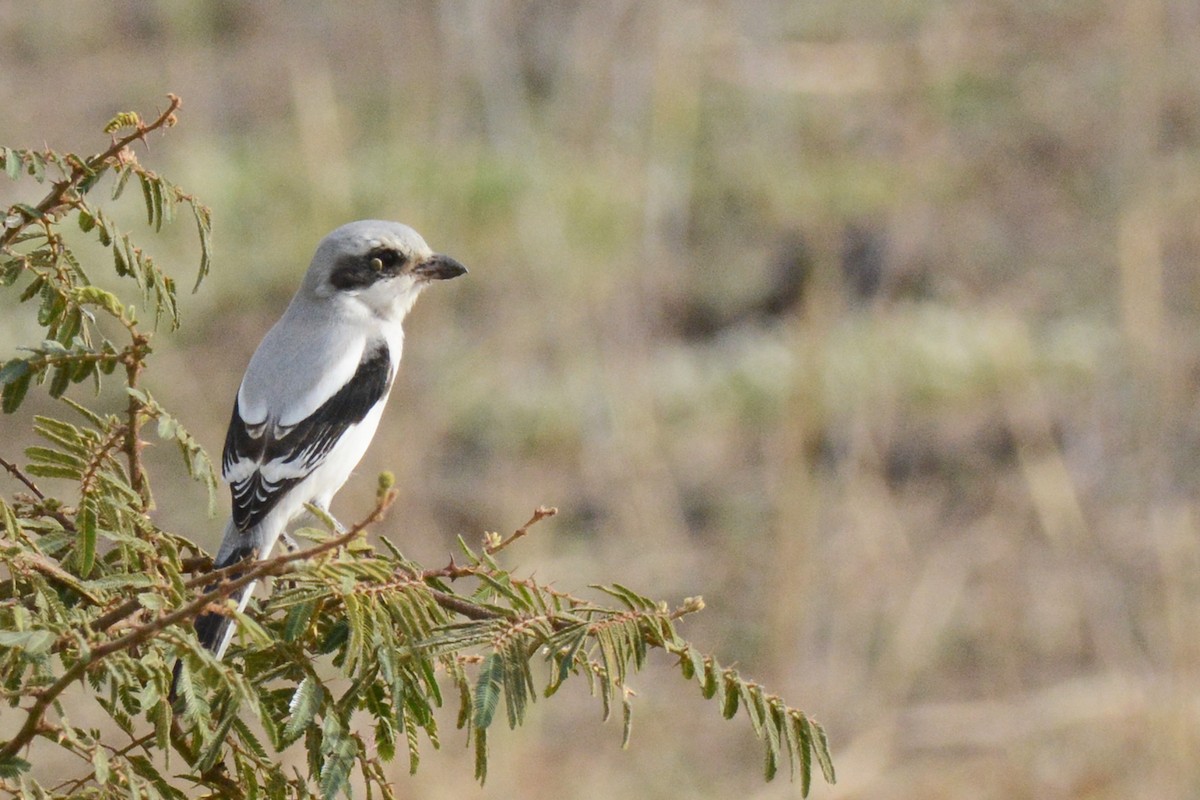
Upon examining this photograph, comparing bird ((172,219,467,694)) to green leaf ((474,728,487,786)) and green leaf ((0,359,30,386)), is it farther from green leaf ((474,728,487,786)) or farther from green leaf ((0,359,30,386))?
green leaf ((474,728,487,786))

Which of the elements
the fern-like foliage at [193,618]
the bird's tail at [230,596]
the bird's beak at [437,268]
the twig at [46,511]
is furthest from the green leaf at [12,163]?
the bird's beak at [437,268]

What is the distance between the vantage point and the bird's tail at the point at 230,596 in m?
1.95

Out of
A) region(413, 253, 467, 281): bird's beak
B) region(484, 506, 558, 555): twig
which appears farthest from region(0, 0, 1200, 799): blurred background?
region(484, 506, 558, 555): twig

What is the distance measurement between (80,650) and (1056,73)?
35.7 ft

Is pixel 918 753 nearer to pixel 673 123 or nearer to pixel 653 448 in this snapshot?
pixel 653 448

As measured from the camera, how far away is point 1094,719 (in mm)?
6379

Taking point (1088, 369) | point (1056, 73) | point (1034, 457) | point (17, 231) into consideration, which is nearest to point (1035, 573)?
point (1034, 457)

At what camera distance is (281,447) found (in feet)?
10.2

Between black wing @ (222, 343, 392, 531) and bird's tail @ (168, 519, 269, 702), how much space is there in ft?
0.13

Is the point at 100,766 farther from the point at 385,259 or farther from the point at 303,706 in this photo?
the point at 385,259

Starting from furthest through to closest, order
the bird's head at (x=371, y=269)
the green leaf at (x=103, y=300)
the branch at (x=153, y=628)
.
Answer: the bird's head at (x=371, y=269)
the green leaf at (x=103, y=300)
the branch at (x=153, y=628)

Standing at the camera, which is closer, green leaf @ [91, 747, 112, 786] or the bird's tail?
green leaf @ [91, 747, 112, 786]

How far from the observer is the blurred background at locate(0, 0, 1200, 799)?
6426mm

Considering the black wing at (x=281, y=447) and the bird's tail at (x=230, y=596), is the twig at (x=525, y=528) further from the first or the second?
the black wing at (x=281, y=447)
